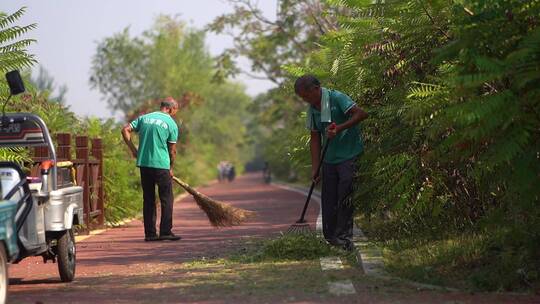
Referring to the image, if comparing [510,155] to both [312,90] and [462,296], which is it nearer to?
[462,296]

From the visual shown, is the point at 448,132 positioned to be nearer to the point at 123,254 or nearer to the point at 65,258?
the point at 65,258

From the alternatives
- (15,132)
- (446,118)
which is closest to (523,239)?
(446,118)

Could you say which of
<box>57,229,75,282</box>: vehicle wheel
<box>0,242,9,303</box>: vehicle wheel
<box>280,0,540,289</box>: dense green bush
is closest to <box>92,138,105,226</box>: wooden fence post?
<box>280,0,540,289</box>: dense green bush

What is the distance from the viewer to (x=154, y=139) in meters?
12.8

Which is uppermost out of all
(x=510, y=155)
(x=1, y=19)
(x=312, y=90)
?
(x=1, y=19)

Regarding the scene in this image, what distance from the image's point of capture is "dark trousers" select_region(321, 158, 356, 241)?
33.4 ft

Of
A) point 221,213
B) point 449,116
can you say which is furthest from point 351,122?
point 221,213

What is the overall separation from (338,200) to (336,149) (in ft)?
1.79

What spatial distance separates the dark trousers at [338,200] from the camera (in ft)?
33.4

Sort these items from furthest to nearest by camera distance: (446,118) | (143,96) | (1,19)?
(143,96), (1,19), (446,118)

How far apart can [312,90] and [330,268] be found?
221 cm

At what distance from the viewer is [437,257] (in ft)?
28.2

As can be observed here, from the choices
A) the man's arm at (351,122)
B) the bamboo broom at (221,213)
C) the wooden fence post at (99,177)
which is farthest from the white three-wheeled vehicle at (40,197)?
the wooden fence post at (99,177)

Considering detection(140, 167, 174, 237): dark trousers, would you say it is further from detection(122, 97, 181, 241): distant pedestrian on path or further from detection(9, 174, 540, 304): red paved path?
detection(9, 174, 540, 304): red paved path
